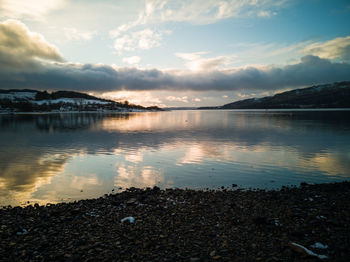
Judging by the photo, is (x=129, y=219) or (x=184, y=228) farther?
(x=129, y=219)

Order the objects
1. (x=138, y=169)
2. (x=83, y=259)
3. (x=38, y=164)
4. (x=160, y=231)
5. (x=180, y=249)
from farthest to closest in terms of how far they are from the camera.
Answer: (x=38, y=164)
(x=138, y=169)
(x=160, y=231)
(x=180, y=249)
(x=83, y=259)

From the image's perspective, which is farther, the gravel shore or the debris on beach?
the debris on beach

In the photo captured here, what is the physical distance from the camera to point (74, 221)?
37.9 feet

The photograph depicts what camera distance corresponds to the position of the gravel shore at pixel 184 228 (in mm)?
8477

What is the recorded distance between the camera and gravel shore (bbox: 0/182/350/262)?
8.48 meters

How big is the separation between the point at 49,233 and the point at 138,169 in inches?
540

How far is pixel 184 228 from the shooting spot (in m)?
10.6

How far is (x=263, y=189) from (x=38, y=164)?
2577 centimetres

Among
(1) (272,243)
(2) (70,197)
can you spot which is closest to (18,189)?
(2) (70,197)

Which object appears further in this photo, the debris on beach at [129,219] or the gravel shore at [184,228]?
the debris on beach at [129,219]

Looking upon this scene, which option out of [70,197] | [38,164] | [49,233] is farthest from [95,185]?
[38,164]

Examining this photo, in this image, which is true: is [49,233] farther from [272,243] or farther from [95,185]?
[272,243]

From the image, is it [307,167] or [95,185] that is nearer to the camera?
[95,185]

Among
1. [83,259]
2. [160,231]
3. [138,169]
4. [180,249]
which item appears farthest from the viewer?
[138,169]
